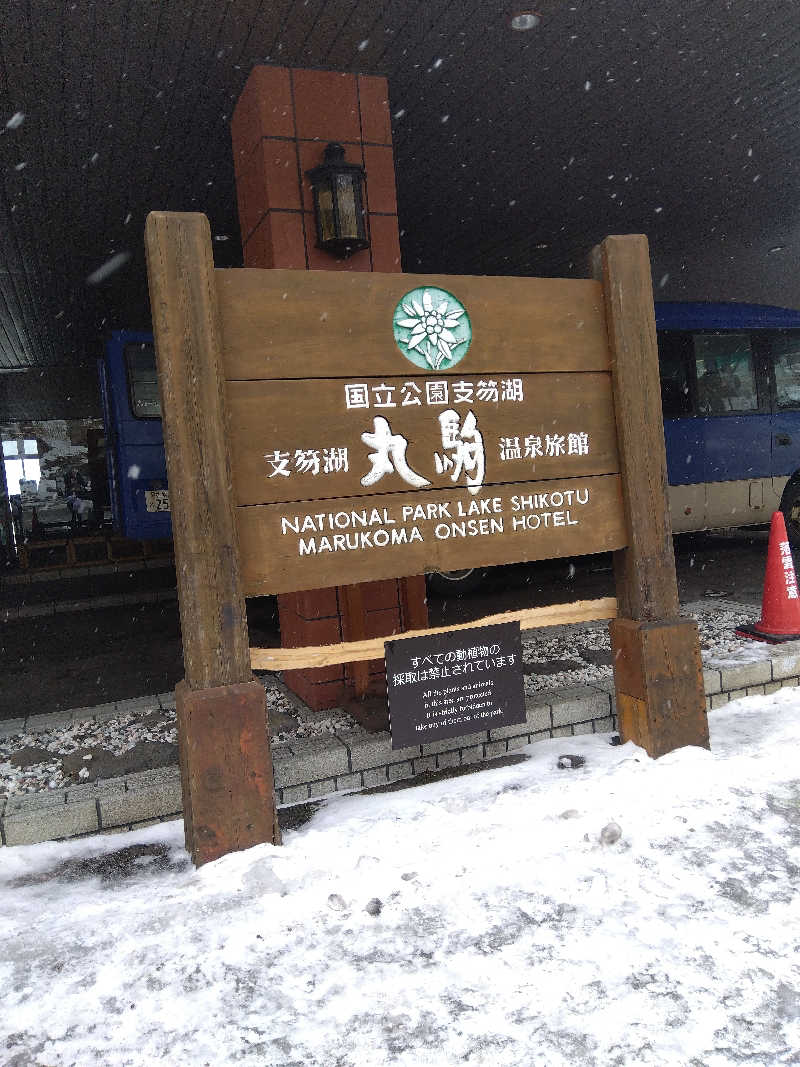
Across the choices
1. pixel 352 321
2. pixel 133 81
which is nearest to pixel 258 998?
pixel 352 321

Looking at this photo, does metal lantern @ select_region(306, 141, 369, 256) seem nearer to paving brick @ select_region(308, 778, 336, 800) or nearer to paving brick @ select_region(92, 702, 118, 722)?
paving brick @ select_region(308, 778, 336, 800)

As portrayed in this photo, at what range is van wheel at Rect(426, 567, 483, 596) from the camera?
778 centimetres

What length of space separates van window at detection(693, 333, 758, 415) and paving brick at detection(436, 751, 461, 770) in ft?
21.7

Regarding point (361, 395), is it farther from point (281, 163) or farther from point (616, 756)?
point (616, 756)

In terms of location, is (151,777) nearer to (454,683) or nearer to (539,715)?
(454,683)

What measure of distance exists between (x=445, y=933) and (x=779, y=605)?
366 centimetres

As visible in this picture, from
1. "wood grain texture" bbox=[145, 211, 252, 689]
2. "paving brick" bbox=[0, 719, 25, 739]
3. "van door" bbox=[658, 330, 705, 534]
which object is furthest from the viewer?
"van door" bbox=[658, 330, 705, 534]

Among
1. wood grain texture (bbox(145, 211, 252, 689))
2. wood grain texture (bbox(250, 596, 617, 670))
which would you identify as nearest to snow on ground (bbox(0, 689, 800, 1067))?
wood grain texture (bbox(250, 596, 617, 670))

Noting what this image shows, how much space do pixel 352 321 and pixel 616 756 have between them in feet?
7.66

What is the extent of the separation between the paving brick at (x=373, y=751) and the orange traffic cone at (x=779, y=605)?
2763 mm

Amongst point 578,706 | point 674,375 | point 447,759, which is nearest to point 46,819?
point 447,759

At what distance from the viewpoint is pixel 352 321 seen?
313cm

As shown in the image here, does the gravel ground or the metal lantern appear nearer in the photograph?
the gravel ground

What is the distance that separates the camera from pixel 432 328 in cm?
326
